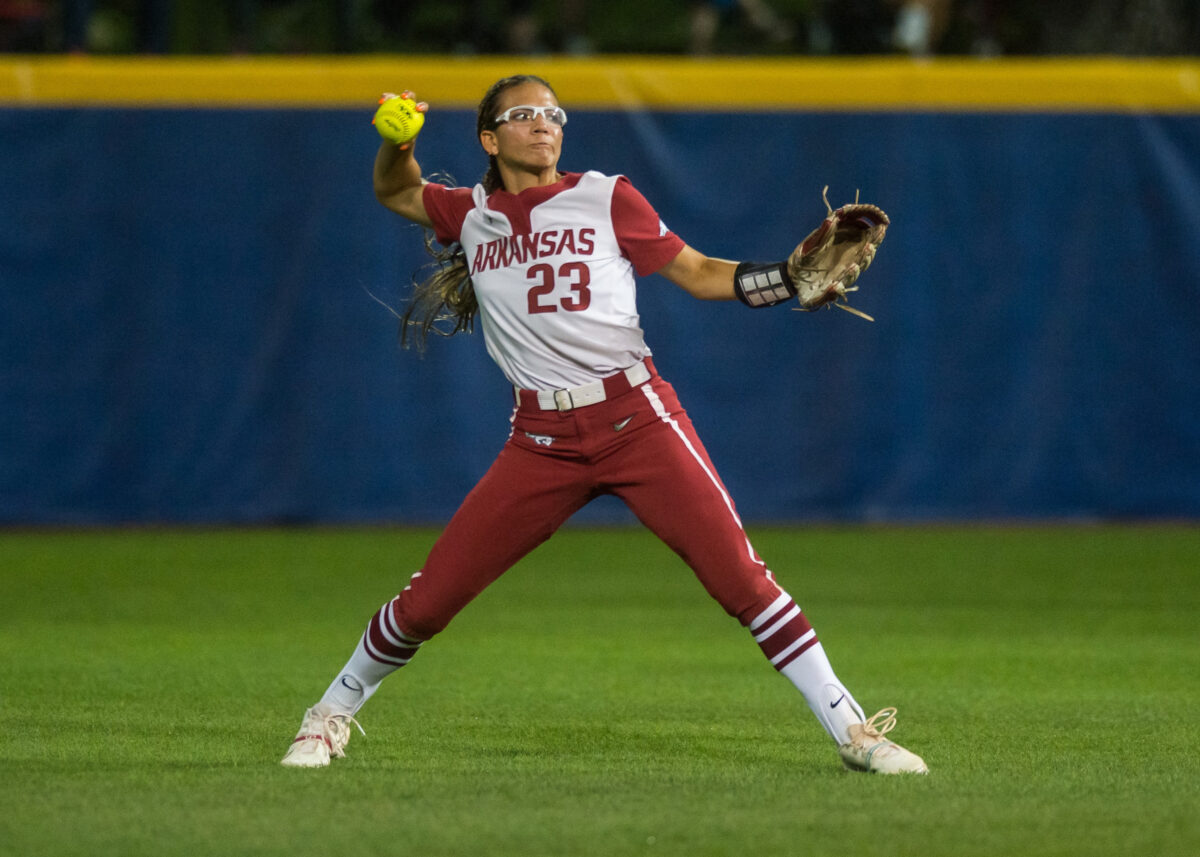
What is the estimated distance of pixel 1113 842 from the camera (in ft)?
13.1

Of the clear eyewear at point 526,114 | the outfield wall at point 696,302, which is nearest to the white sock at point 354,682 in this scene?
the clear eyewear at point 526,114

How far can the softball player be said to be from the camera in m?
4.88

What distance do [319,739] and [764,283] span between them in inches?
73.4

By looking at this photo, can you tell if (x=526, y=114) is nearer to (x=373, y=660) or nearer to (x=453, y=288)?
(x=453, y=288)

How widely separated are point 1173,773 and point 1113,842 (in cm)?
96

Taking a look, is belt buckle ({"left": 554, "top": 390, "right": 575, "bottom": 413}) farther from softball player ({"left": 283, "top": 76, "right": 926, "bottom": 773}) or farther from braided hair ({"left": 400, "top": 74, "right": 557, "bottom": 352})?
braided hair ({"left": 400, "top": 74, "right": 557, "bottom": 352})

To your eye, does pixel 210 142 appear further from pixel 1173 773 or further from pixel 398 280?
pixel 1173 773

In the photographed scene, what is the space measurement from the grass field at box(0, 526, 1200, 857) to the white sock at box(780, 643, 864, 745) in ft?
0.49

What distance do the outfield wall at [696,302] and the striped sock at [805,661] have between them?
701cm

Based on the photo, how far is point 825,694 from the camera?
488 cm

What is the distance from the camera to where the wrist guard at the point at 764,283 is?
489 centimetres

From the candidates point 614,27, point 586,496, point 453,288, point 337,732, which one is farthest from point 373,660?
point 614,27

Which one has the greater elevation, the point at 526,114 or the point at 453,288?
the point at 526,114

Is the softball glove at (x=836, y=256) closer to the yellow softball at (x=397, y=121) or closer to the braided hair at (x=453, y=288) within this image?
the braided hair at (x=453, y=288)
